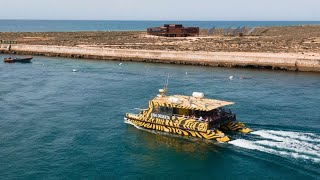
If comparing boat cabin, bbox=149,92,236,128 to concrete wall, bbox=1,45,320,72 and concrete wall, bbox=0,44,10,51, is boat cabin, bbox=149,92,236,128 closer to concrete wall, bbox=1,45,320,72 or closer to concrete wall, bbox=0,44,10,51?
concrete wall, bbox=1,45,320,72

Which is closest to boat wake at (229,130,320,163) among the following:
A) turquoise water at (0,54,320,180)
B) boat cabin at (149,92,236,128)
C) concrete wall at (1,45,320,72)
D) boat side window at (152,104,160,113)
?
turquoise water at (0,54,320,180)

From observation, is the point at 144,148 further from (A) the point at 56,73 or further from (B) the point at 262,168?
(A) the point at 56,73

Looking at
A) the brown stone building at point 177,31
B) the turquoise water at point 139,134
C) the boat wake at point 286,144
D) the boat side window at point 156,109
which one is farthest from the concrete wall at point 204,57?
the brown stone building at point 177,31

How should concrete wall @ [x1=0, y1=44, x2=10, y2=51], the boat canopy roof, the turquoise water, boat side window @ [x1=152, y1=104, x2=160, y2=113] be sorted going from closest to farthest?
the turquoise water
the boat canopy roof
boat side window @ [x1=152, y1=104, x2=160, y2=113]
concrete wall @ [x1=0, y1=44, x2=10, y2=51]

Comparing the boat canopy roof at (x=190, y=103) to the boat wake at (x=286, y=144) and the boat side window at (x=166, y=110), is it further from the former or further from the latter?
the boat wake at (x=286, y=144)

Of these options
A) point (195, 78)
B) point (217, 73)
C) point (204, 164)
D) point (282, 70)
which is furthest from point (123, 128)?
point (282, 70)

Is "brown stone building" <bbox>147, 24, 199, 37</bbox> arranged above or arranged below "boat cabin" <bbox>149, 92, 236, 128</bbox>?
above
